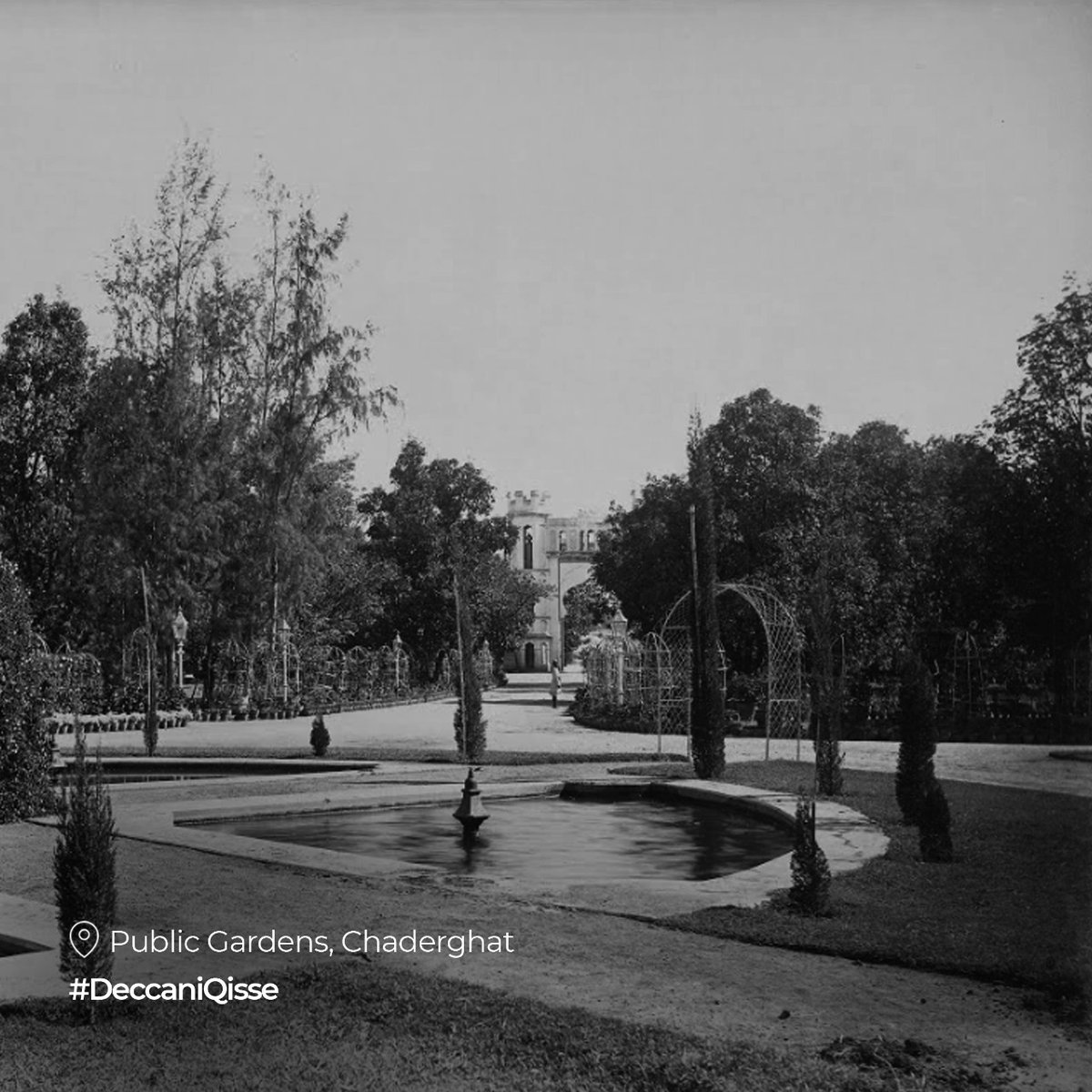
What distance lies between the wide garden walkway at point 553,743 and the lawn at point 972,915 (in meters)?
4.09

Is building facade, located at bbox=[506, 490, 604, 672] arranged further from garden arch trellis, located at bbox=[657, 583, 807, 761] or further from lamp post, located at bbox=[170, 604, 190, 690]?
lamp post, located at bbox=[170, 604, 190, 690]

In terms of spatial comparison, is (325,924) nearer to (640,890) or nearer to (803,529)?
(640,890)

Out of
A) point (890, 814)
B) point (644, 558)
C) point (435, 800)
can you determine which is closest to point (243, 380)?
point (435, 800)

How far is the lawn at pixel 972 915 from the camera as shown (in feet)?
16.8

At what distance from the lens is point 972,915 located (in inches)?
244

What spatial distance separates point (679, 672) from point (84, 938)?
18.8 m

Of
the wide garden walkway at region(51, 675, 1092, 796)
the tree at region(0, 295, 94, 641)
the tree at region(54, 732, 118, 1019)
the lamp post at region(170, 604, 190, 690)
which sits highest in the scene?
the tree at region(0, 295, 94, 641)

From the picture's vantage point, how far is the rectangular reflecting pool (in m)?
8.69

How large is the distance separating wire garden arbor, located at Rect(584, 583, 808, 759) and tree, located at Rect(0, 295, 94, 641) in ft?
28.2

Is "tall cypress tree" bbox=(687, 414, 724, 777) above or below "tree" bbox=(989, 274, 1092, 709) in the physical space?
below

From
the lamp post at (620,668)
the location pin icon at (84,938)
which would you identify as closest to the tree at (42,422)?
the location pin icon at (84,938)

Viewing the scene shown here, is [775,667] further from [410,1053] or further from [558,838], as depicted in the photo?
[410,1053]

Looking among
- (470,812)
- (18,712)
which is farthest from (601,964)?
(18,712)

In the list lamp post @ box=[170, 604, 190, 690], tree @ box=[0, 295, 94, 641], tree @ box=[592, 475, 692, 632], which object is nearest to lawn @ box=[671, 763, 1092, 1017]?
lamp post @ box=[170, 604, 190, 690]
